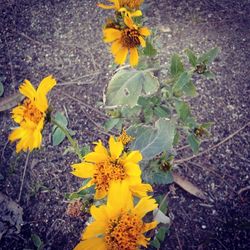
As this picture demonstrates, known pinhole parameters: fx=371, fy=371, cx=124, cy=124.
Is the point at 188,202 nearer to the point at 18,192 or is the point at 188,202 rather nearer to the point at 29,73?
the point at 18,192

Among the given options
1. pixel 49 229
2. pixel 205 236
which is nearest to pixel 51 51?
pixel 49 229

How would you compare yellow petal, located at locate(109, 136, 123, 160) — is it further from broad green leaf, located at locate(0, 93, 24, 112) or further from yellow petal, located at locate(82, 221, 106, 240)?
broad green leaf, located at locate(0, 93, 24, 112)

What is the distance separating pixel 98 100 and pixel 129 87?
543 mm

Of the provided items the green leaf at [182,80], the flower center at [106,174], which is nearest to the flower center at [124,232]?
the flower center at [106,174]

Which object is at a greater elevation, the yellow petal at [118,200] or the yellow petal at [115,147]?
the yellow petal at [115,147]

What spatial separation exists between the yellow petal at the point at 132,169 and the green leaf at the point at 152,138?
0.59ft

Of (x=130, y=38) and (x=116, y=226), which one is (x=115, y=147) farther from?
(x=130, y=38)

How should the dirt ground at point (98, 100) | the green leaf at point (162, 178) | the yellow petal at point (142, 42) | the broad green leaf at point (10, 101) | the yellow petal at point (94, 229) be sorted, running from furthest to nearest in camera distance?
the broad green leaf at point (10, 101) < the dirt ground at point (98, 100) < the green leaf at point (162, 178) < the yellow petal at point (142, 42) < the yellow petal at point (94, 229)

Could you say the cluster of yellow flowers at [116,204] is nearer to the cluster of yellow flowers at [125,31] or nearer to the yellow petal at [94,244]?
the yellow petal at [94,244]

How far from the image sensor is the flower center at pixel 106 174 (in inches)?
48.8

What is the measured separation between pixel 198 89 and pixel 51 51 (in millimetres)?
897

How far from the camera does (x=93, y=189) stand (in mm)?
1386

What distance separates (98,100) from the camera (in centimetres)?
209

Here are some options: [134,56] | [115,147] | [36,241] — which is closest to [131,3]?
[134,56]
